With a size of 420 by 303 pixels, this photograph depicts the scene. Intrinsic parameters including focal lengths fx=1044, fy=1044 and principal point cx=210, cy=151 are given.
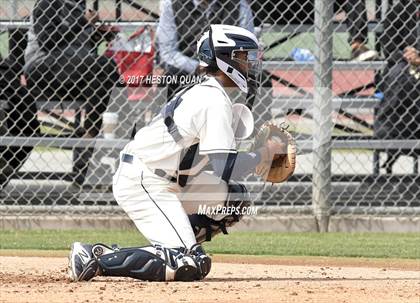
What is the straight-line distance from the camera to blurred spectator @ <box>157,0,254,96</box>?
8.89 metres

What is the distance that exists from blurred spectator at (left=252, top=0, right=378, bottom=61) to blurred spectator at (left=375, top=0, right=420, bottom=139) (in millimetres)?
316

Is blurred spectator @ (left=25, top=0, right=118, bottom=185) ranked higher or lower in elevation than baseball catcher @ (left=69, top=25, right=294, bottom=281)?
higher

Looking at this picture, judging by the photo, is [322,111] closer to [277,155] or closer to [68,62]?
[68,62]

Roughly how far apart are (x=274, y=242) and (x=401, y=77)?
84.0 inches

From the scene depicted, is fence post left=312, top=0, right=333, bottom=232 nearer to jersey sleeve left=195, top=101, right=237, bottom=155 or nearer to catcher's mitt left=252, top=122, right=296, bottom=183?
catcher's mitt left=252, top=122, right=296, bottom=183

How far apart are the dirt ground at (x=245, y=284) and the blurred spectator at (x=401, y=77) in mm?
2316

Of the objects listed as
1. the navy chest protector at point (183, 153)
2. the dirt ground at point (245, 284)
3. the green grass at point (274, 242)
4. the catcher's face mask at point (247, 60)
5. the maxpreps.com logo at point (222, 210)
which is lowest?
the green grass at point (274, 242)

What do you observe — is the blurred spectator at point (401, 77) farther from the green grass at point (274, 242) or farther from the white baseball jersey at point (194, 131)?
the white baseball jersey at point (194, 131)

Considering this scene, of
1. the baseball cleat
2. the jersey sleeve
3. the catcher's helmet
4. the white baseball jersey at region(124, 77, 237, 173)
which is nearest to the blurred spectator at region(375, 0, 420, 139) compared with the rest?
the catcher's helmet

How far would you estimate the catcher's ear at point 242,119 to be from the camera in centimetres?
626

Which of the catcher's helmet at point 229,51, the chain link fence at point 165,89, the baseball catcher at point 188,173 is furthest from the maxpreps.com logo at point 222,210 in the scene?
the chain link fence at point 165,89

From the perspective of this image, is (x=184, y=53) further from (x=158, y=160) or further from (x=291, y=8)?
(x=158, y=160)

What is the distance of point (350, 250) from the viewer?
7852 millimetres

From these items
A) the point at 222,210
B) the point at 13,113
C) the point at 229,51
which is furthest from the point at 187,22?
the point at 222,210
